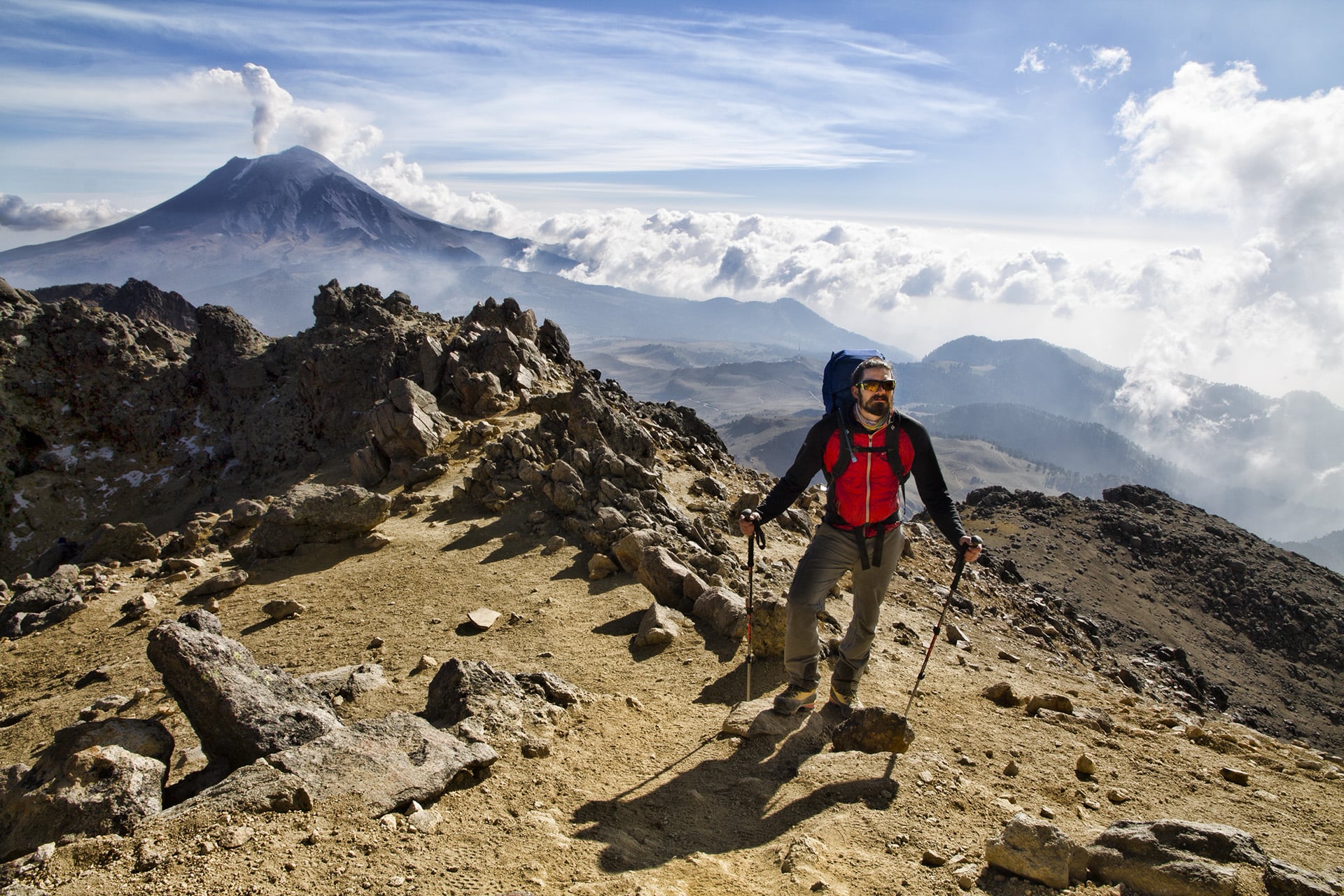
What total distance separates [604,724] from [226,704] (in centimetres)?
307

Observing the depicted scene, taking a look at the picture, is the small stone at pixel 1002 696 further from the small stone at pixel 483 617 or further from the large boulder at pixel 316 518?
the large boulder at pixel 316 518

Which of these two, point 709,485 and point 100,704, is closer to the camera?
point 100,704

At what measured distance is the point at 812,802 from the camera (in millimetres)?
5105

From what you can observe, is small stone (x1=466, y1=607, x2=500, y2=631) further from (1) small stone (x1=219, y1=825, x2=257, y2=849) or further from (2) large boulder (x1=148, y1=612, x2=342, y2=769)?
(1) small stone (x1=219, y1=825, x2=257, y2=849)

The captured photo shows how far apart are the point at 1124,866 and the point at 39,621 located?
491 inches

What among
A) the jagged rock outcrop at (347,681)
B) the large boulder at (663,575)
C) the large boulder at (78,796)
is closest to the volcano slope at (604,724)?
the jagged rock outcrop at (347,681)

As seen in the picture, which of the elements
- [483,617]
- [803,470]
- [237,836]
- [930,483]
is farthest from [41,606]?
[930,483]

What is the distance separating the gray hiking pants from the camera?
607 centimetres

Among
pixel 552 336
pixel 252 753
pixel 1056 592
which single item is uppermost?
pixel 552 336

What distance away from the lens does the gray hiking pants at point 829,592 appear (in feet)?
19.9

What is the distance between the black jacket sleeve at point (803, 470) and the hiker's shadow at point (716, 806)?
2.08m

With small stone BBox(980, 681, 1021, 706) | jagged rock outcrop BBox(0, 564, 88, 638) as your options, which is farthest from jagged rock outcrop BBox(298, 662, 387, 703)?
small stone BBox(980, 681, 1021, 706)

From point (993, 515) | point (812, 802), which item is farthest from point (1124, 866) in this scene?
point (993, 515)

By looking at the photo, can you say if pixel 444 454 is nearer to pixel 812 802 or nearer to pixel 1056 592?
pixel 812 802
